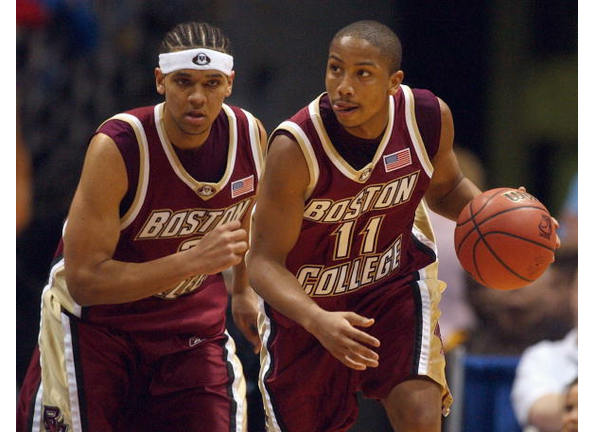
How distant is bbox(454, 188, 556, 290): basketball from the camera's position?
3850mm

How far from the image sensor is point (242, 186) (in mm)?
4051

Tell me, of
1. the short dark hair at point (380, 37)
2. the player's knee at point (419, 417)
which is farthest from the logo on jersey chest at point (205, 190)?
the player's knee at point (419, 417)

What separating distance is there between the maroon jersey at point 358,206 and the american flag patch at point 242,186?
0.89 ft

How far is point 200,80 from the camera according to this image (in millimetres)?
3877

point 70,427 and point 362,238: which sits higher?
point 362,238

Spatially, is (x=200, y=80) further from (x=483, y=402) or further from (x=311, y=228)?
(x=483, y=402)

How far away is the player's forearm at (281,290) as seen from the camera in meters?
3.65

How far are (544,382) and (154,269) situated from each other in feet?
7.40

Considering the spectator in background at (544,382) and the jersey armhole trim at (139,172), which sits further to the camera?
the spectator in background at (544,382)

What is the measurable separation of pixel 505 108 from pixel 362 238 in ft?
10.5

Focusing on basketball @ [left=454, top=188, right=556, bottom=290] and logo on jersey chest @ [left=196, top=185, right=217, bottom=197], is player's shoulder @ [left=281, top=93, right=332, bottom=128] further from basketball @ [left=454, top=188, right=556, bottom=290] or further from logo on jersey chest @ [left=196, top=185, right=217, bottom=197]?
basketball @ [left=454, top=188, right=556, bottom=290]

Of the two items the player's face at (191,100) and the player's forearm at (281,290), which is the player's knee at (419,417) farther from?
the player's face at (191,100)

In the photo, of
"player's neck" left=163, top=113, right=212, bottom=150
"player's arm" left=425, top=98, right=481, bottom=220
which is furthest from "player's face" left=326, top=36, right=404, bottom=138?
"player's neck" left=163, top=113, right=212, bottom=150
